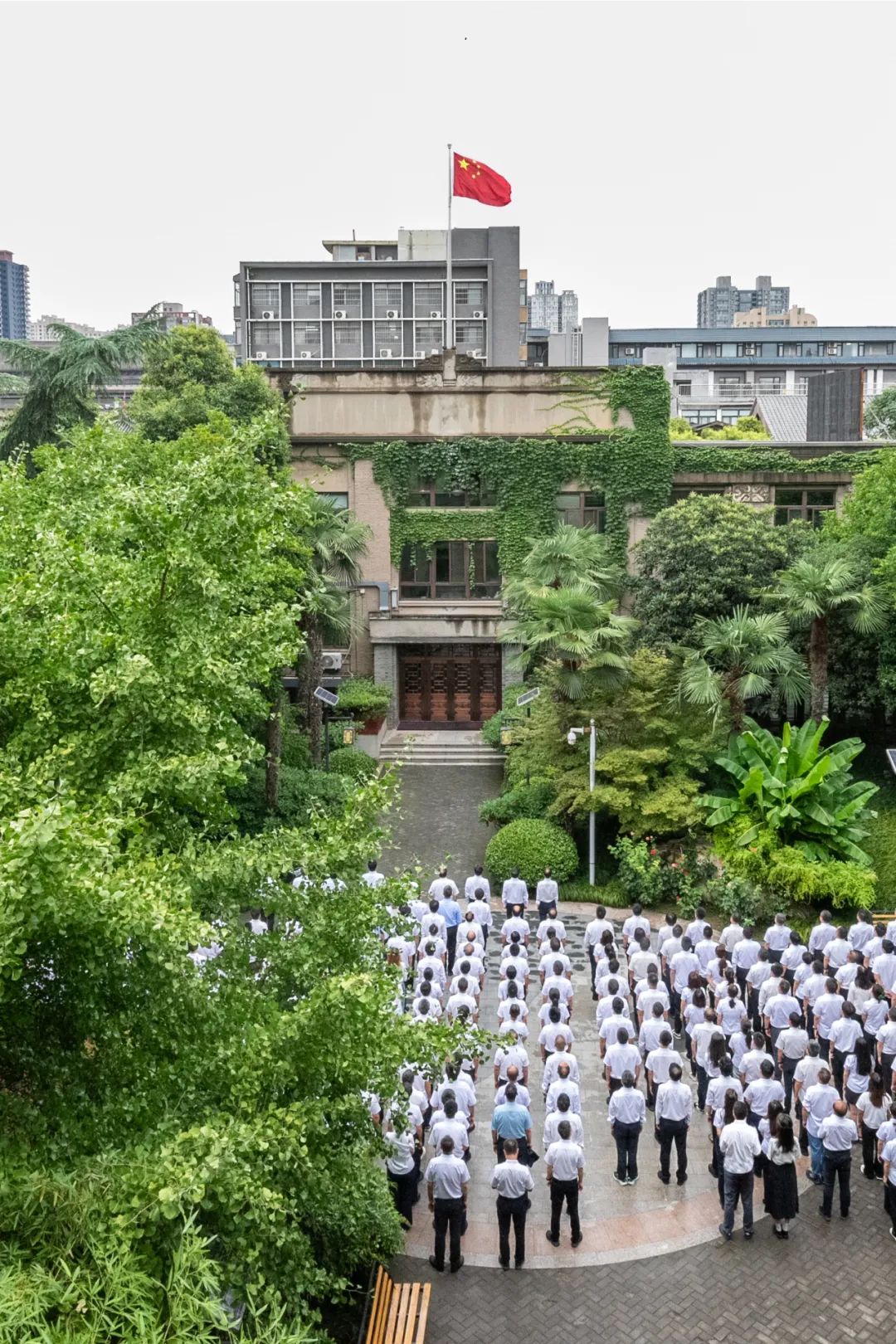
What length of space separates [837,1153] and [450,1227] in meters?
4.01

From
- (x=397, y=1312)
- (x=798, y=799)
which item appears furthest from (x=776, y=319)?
(x=397, y=1312)

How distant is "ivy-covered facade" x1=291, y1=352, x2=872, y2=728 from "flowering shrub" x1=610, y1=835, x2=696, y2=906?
40.8ft

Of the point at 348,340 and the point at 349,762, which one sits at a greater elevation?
the point at 348,340

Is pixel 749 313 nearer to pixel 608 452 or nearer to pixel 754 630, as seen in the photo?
pixel 608 452

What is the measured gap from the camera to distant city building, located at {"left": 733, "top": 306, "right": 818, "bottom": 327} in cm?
11806

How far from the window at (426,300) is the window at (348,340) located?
3.52 metres

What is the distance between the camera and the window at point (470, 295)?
63.9 metres

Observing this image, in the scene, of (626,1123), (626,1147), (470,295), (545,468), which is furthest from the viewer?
(470,295)

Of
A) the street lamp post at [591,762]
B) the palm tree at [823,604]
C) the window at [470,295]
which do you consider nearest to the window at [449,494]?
the palm tree at [823,604]

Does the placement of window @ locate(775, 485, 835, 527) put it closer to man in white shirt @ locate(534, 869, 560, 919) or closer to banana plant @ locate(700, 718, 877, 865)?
banana plant @ locate(700, 718, 877, 865)

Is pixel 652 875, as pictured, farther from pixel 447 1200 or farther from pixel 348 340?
pixel 348 340

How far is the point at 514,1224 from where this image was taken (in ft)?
35.8

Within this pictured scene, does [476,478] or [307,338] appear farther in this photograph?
[307,338]

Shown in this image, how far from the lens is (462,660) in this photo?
33.7 m
